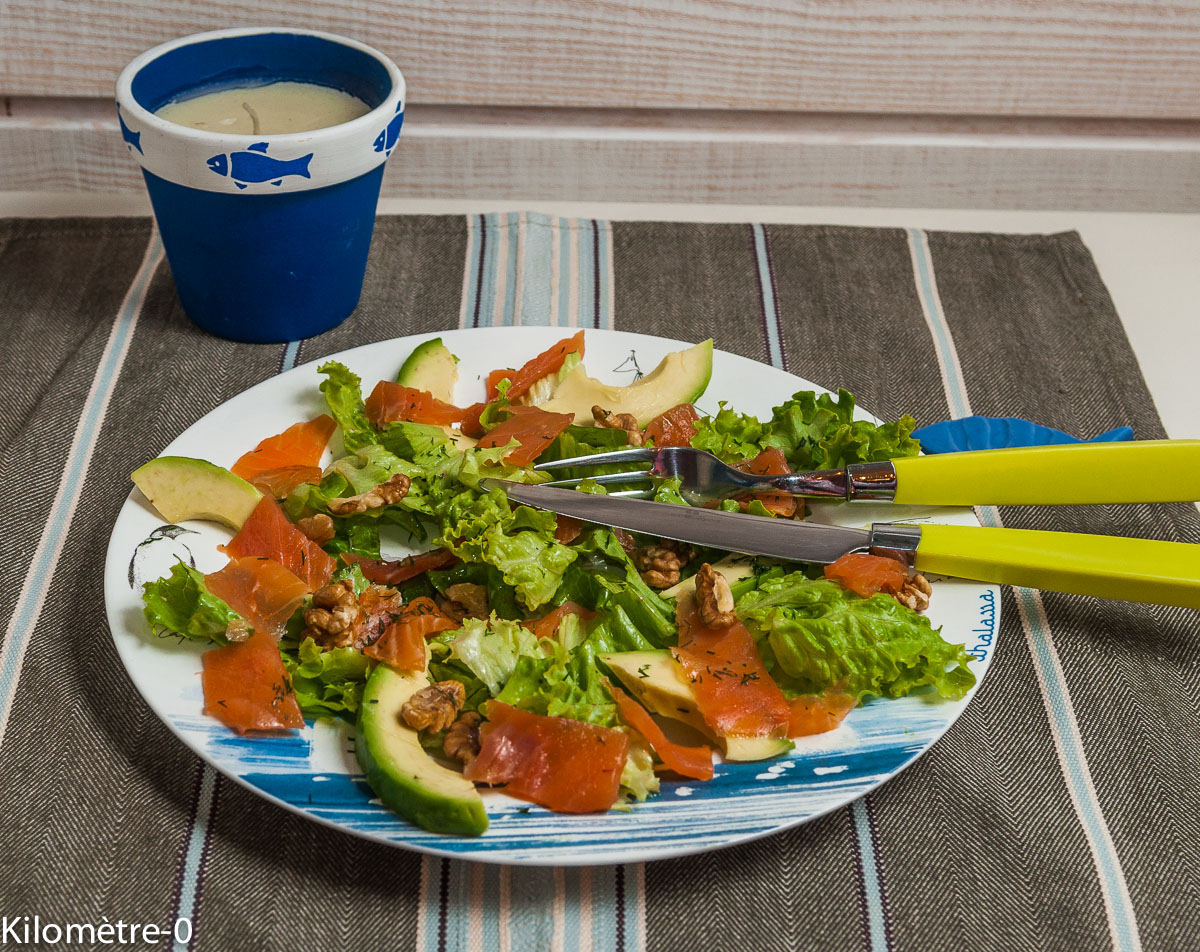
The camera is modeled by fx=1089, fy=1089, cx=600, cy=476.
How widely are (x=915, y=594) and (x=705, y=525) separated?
262 mm

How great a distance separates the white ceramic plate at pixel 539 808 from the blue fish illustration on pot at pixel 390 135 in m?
0.61

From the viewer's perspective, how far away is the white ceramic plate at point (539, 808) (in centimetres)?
104

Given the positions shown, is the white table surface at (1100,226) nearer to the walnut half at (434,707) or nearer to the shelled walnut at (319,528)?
the shelled walnut at (319,528)

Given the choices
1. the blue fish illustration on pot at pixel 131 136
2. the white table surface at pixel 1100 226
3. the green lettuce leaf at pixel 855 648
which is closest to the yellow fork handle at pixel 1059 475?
the green lettuce leaf at pixel 855 648

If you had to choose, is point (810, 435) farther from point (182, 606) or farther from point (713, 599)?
point (182, 606)

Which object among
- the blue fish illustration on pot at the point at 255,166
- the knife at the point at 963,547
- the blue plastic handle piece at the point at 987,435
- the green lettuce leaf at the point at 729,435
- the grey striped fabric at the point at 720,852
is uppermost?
the blue fish illustration on pot at the point at 255,166

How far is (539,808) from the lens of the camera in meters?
1.07

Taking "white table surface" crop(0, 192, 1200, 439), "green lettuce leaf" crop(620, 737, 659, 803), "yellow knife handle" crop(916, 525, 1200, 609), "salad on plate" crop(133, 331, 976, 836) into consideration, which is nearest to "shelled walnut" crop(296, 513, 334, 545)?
"salad on plate" crop(133, 331, 976, 836)

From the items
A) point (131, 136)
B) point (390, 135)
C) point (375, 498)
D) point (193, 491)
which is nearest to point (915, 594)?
point (375, 498)

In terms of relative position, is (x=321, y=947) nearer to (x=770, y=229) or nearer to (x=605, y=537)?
(x=605, y=537)

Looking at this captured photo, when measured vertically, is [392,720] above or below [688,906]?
above

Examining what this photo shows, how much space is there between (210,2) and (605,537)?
1.56 meters

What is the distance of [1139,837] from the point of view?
1.23 meters

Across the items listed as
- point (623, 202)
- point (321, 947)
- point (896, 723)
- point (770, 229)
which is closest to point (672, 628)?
point (896, 723)
